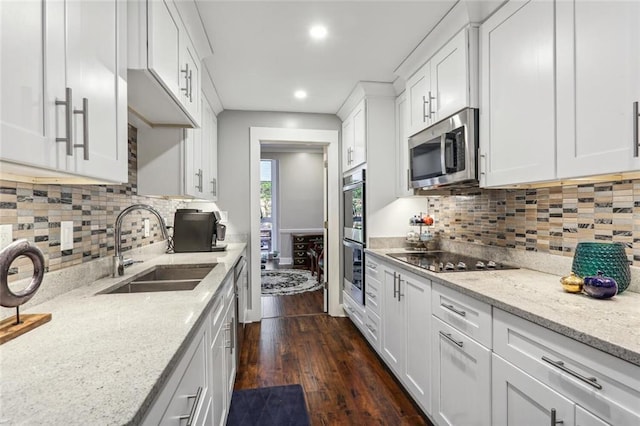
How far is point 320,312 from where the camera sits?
3.98m

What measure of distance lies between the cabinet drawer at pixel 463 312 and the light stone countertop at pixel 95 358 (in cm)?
116

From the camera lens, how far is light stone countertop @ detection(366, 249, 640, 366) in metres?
0.92

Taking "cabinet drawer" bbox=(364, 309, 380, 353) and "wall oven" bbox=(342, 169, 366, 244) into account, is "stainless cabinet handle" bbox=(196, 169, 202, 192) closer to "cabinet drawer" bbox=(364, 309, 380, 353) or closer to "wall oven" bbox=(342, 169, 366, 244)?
"wall oven" bbox=(342, 169, 366, 244)

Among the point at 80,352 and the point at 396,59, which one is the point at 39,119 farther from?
the point at 396,59

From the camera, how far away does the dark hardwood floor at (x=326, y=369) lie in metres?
2.05

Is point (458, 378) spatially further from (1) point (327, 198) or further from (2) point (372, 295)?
(1) point (327, 198)

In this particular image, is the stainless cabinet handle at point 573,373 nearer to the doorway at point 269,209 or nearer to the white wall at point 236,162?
the white wall at point 236,162

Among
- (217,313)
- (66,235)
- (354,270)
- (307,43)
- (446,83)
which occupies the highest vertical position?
(307,43)

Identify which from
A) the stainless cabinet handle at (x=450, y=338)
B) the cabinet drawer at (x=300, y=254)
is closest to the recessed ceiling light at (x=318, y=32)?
the stainless cabinet handle at (x=450, y=338)

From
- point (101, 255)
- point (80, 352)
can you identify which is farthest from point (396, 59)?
point (80, 352)

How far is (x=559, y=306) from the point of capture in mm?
1204

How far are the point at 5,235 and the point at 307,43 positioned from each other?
2001 mm

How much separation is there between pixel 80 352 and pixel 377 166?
105 inches

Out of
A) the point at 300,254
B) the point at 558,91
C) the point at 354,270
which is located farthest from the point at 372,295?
the point at 300,254
